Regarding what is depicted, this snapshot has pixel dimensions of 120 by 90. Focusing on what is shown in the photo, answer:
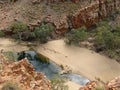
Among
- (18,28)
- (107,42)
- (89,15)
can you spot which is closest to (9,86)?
(107,42)

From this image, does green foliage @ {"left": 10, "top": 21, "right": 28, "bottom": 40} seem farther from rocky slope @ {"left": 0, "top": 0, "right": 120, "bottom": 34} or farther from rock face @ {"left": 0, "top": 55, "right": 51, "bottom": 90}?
rock face @ {"left": 0, "top": 55, "right": 51, "bottom": 90}

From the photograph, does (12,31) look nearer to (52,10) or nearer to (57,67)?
(52,10)

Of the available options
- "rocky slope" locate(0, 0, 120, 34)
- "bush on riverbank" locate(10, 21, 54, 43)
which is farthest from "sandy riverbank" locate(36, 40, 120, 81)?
"rocky slope" locate(0, 0, 120, 34)

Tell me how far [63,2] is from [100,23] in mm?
5752

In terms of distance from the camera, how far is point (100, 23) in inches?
1812

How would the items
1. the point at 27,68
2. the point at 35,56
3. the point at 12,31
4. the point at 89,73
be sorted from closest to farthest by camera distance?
1. the point at 27,68
2. the point at 89,73
3. the point at 35,56
4. the point at 12,31

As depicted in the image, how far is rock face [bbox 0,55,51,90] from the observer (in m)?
17.4

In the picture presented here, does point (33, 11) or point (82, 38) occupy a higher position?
point (33, 11)

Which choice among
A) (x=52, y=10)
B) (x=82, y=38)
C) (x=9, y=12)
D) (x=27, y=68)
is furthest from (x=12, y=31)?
(x=27, y=68)

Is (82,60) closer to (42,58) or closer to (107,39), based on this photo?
(107,39)

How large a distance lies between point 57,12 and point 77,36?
5297mm

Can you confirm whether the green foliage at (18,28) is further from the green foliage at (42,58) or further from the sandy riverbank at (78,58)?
the green foliage at (42,58)

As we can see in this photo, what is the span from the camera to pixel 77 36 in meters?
43.1

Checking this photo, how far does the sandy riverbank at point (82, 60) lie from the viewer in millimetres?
38625
